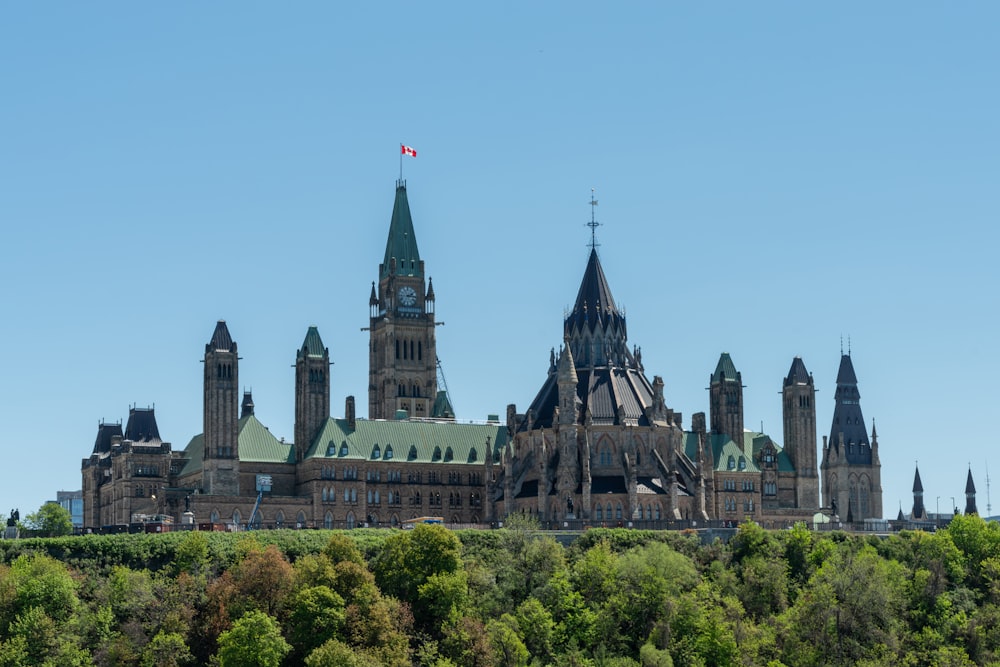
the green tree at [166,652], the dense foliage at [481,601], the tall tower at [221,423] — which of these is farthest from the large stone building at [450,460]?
the green tree at [166,652]

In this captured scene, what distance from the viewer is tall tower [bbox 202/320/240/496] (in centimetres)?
18675

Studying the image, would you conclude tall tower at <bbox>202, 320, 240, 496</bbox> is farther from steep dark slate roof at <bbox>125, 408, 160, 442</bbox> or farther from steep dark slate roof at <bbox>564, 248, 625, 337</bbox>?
steep dark slate roof at <bbox>564, 248, 625, 337</bbox>

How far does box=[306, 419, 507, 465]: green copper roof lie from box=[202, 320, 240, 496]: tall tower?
823cm

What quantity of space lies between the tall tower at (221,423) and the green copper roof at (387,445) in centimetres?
823

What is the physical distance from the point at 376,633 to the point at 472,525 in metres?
39.7

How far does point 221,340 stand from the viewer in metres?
192

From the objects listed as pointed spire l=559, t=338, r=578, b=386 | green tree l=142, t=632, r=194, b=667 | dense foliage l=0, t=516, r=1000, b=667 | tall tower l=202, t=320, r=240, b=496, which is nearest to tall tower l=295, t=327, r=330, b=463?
tall tower l=202, t=320, r=240, b=496

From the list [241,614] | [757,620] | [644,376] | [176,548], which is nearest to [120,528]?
[176,548]

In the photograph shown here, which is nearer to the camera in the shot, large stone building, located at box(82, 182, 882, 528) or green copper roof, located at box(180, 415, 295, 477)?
large stone building, located at box(82, 182, 882, 528)

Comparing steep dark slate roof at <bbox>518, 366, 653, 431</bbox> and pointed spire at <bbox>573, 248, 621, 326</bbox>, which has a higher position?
pointed spire at <bbox>573, 248, 621, 326</bbox>

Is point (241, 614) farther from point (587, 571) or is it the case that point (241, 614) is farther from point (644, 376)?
point (644, 376)

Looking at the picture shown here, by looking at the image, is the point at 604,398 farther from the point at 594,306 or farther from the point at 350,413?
the point at 350,413

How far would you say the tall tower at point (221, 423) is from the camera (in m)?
187

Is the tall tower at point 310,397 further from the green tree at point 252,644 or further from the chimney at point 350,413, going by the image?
the green tree at point 252,644
